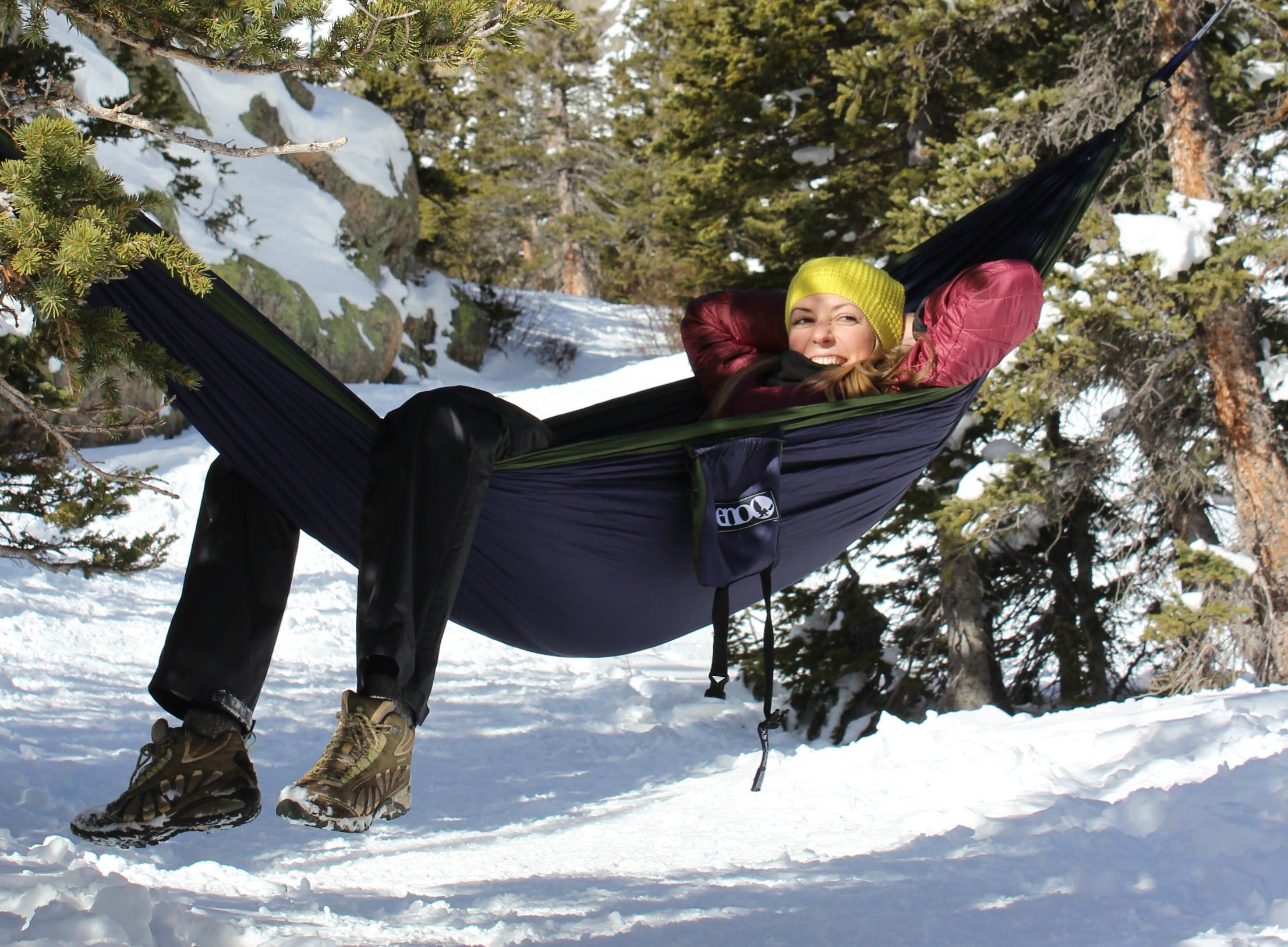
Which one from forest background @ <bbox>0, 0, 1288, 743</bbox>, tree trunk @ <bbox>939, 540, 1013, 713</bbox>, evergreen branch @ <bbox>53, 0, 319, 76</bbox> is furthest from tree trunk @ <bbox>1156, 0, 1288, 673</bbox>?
evergreen branch @ <bbox>53, 0, 319, 76</bbox>

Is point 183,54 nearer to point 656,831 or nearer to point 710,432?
point 710,432

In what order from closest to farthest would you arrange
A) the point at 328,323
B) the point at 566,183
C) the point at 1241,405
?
the point at 1241,405, the point at 328,323, the point at 566,183

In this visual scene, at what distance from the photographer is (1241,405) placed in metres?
4.13

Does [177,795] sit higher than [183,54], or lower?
lower

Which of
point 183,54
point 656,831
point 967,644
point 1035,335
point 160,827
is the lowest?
point 656,831

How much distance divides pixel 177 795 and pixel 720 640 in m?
0.81

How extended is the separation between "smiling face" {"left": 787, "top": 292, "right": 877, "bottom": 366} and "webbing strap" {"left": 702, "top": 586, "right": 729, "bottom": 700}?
60 centimetres

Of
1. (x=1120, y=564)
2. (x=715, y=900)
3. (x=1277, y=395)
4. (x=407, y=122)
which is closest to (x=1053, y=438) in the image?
(x=1277, y=395)

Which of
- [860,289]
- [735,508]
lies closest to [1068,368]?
[860,289]

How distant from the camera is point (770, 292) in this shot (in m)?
2.35

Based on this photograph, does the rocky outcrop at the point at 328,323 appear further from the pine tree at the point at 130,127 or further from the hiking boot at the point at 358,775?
the hiking boot at the point at 358,775

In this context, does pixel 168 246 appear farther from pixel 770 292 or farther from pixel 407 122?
pixel 407 122

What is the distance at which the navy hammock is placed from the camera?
1481mm

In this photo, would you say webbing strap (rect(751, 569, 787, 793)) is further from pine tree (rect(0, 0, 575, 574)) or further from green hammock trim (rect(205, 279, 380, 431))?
pine tree (rect(0, 0, 575, 574))
